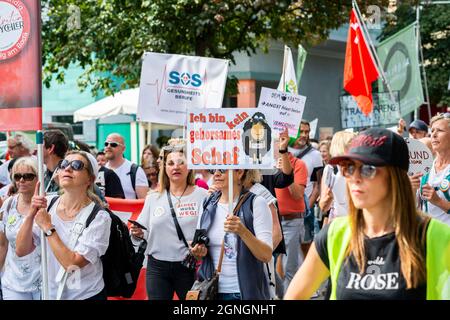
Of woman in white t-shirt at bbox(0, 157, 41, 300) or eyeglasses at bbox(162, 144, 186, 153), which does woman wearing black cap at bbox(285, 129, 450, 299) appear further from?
eyeglasses at bbox(162, 144, 186, 153)

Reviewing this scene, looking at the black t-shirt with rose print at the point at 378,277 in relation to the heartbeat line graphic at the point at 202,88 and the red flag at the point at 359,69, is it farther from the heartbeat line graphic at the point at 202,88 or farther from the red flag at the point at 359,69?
the red flag at the point at 359,69

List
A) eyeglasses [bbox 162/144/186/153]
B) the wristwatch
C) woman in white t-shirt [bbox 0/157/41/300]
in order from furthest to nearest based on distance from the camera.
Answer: eyeglasses [bbox 162/144/186/153] < woman in white t-shirt [bbox 0/157/41/300] < the wristwatch

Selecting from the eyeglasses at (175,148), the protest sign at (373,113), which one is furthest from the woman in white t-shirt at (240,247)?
the protest sign at (373,113)

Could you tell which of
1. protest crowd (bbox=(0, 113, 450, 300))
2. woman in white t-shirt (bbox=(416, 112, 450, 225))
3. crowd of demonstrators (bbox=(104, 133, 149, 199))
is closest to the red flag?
protest crowd (bbox=(0, 113, 450, 300))

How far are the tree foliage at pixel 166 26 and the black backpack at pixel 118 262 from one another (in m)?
10.0

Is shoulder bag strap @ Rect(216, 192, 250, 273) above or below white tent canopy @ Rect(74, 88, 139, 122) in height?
below

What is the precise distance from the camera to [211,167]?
6.23m

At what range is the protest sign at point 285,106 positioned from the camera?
9.74 meters

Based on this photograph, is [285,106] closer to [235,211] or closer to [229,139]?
[229,139]

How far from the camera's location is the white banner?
994cm

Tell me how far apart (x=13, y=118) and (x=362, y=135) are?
3.61 meters

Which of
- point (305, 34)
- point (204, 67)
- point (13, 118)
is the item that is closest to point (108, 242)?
point (13, 118)

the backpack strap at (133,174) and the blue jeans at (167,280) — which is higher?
the backpack strap at (133,174)
